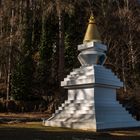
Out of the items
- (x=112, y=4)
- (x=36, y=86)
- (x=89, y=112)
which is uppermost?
(x=112, y=4)

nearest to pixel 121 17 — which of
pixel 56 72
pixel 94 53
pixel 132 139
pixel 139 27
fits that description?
pixel 139 27

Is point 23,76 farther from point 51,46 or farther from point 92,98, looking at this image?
point 92,98

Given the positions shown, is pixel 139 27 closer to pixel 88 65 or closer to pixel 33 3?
pixel 33 3

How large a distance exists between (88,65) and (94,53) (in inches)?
25.8

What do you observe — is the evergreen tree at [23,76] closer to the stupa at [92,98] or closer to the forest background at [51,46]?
the forest background at [51,46]

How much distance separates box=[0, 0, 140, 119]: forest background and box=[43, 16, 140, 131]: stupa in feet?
34.8

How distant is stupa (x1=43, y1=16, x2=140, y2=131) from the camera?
49.2ft

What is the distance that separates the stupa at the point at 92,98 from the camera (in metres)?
15.0

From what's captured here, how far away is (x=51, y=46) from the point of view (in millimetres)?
34406

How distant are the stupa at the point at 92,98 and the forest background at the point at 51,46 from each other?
10599 mm

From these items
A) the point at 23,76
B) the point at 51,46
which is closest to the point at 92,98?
the point at 23,76

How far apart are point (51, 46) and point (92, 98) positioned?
19260mm

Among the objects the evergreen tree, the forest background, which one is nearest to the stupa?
the forest background

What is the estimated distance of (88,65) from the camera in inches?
658
